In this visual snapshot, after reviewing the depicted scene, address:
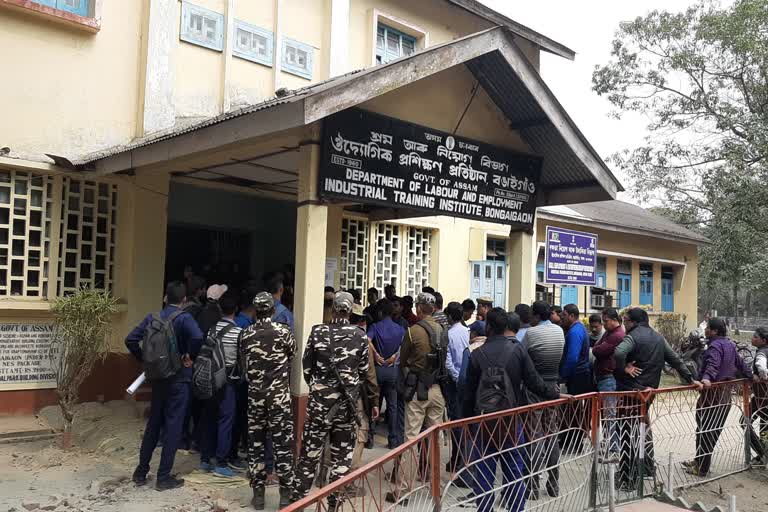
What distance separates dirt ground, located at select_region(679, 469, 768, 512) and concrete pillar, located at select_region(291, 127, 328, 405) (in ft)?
13.4

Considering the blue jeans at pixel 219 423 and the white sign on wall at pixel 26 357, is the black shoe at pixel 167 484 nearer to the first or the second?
the blue jeans at pixel 219 423

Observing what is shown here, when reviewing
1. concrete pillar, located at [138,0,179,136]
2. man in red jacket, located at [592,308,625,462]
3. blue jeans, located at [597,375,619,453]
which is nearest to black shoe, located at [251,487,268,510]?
blue jeans, located at [597,375,619,453]

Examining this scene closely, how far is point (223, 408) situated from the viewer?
5.85 m

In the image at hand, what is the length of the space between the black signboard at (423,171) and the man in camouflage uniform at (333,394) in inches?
54.0

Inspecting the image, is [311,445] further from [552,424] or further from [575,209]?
[575,209]

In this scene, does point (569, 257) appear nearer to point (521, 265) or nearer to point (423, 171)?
point (521, 265)

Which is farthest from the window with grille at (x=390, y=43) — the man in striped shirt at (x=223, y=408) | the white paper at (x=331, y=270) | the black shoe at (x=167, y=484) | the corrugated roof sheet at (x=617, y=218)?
the black shoe at (x=167, y=484)

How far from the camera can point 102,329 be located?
6512 millimetres

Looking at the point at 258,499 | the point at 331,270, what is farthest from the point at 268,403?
the point at 331,270

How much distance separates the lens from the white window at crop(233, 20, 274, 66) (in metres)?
8.98

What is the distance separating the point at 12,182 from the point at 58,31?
188 cm

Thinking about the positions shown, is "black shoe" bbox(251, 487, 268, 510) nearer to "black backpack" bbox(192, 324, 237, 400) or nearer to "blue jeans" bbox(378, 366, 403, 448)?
"black backpack" bbox(192, 324, 237, 400)

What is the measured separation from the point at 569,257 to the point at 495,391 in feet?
13.8

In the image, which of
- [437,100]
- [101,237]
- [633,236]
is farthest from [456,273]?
[633,236]
